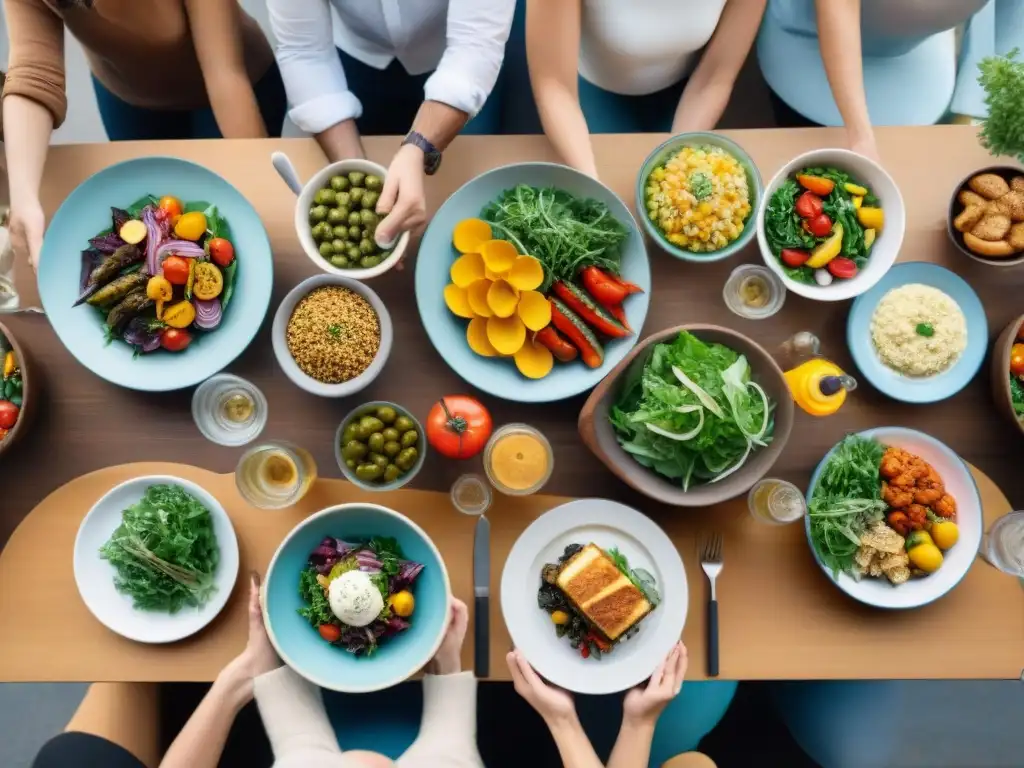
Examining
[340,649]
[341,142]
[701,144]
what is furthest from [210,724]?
[701,144]

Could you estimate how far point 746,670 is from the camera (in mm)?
1384

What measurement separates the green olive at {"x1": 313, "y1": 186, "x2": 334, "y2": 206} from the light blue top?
1.29m

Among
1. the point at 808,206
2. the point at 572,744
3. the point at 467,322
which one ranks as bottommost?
the point at 572,744

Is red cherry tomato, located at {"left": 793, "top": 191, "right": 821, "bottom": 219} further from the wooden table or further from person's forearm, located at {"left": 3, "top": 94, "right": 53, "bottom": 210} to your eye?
person's forearm, located at {"left": 3, "top": 94, "right": 53, "bottom": 210}

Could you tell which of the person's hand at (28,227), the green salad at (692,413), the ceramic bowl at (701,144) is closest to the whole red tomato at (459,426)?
the green salad at (692,413)

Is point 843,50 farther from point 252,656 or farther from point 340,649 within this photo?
point 252,656

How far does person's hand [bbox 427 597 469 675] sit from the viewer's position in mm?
1352

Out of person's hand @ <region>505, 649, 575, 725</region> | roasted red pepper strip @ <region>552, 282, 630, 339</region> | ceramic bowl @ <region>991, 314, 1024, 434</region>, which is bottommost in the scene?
person's hand @ <region>505, 649, 575, 725</region>

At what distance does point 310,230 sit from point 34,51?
0.75m

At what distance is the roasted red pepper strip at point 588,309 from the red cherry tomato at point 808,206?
435 millimetres

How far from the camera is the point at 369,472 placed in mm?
1309

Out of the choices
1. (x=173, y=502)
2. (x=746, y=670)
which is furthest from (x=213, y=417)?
(x=746, y=670)

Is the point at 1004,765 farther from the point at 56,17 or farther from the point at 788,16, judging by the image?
the point at 56,17

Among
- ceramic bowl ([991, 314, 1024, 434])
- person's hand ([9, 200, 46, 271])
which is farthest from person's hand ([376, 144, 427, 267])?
ceramic bowl ([991, 314, 1024, 434])
